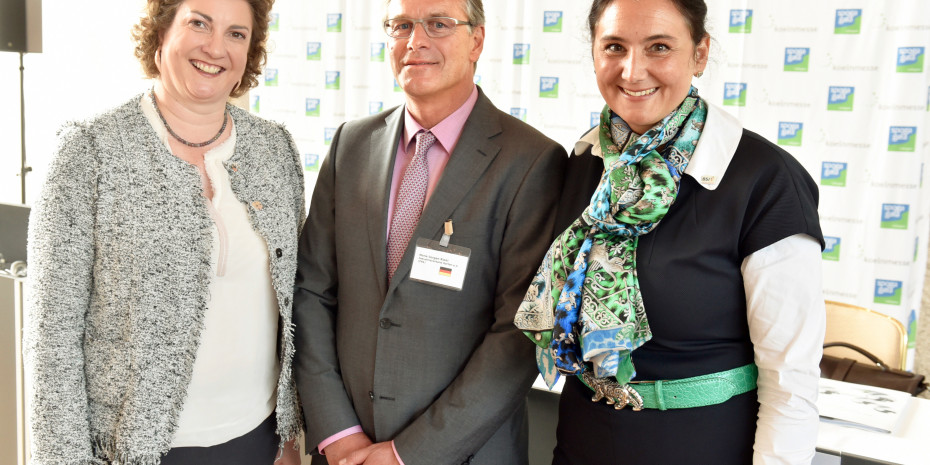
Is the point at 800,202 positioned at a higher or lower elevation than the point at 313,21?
lower

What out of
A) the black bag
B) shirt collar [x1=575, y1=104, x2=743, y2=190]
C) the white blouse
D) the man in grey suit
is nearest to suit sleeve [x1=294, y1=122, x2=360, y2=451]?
the man in grey suit

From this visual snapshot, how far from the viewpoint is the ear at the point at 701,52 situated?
1.49 metres

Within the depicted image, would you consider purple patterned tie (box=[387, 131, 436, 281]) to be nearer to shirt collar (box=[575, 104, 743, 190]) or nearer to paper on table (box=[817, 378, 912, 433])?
shirt collar (box=[575, 104, 743, 190])

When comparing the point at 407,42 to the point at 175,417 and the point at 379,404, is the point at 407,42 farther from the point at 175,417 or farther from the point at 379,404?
the point at 175,417

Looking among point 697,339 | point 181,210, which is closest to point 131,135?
point 181,210

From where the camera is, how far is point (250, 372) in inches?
67.4

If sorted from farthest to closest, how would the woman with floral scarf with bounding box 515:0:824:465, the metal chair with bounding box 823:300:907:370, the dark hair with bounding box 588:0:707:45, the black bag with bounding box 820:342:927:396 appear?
the metal chair with bounding box 823:300:907:370 → the black bag with bounding box 820:342:927:396 → the dark hair with bounding box 588:0:707:45 → the woman with floral scarf with bounding box 515:0:824:465

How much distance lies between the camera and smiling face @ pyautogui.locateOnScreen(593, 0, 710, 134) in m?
1.42

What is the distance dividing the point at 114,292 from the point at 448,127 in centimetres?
84

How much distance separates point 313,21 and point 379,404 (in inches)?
187

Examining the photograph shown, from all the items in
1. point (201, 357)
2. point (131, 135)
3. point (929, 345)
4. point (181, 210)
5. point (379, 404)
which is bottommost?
point (929, 345)

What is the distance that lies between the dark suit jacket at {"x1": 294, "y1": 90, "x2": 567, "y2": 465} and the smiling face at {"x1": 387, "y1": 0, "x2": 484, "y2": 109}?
0.35ft

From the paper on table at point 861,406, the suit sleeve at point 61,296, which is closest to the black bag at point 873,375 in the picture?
the paper on table at point 861,406

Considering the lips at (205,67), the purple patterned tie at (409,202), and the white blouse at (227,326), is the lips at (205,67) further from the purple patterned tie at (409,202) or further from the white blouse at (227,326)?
the purple patterned tie at (409,202)
